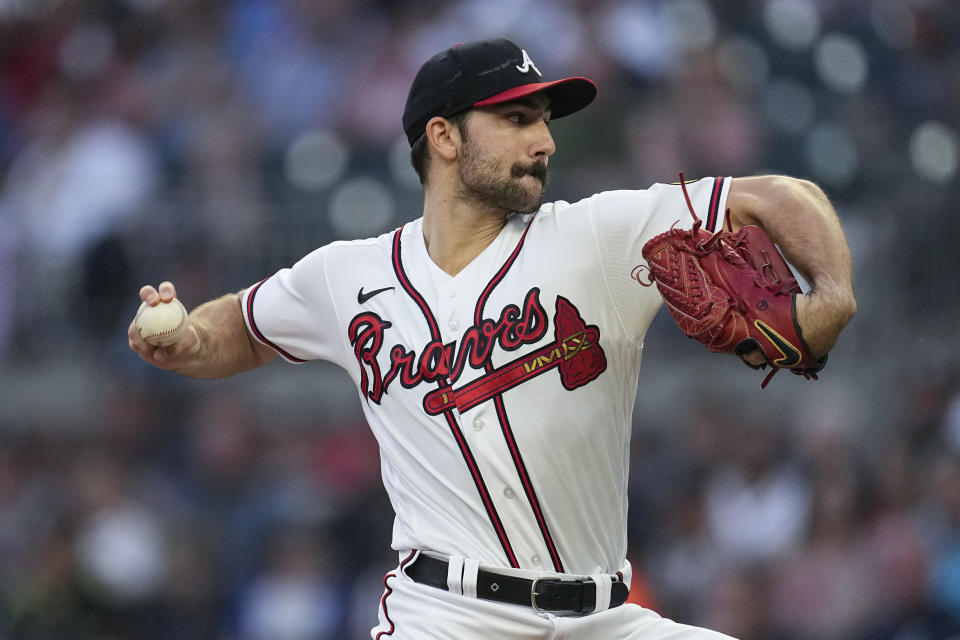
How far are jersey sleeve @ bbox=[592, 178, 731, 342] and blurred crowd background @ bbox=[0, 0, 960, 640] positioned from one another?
10.4 ft

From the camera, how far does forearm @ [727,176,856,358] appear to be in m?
3.00

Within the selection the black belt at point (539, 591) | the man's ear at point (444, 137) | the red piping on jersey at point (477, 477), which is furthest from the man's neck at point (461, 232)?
the black belt at point (539, 591)

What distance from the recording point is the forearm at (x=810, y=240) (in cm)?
300

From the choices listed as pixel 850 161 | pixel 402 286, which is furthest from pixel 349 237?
pixel 402 286

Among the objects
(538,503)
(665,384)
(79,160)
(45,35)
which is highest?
(45,35)

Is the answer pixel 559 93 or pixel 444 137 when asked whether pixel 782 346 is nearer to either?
pixel 559 93

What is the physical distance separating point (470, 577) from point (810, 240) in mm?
1173

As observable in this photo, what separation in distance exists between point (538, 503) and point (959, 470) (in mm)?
3282

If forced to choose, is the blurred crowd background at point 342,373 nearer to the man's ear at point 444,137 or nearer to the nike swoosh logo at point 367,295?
the nike swoosh logo at point 367,295

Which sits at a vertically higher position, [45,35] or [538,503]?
[45,35]

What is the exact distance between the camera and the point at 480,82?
3637mm

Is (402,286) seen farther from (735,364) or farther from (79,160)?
(79,160)

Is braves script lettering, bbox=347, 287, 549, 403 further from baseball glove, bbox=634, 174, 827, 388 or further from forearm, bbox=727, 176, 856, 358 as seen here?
forearm, bbox=727, 176, 856, 358

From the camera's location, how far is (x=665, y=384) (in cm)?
744
